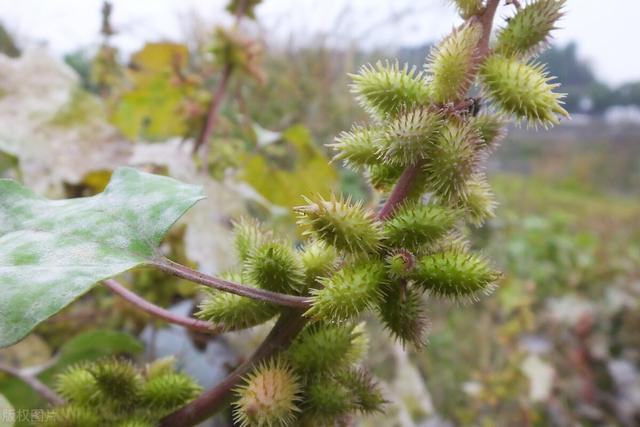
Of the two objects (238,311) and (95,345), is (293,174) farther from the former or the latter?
(238,311)

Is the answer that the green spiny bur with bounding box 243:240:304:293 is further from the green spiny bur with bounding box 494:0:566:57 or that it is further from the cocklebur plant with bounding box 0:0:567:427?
the green spiny bur with bounding box 494:0:566:57

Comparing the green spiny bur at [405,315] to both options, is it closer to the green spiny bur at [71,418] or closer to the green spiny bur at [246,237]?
the green spiny bur at [246,237]

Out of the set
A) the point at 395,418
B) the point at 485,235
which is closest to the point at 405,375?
the point at 395,418

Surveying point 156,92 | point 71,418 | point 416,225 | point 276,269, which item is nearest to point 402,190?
point 416,225

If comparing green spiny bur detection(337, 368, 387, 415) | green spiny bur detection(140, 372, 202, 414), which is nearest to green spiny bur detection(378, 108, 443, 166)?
green spiny bur detection(337, 368, 387, 415)

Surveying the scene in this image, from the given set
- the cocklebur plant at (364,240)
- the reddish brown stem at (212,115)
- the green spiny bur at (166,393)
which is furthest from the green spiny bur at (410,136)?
the reddish brown stem at (212,115)

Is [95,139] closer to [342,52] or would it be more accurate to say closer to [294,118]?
[294,118]
